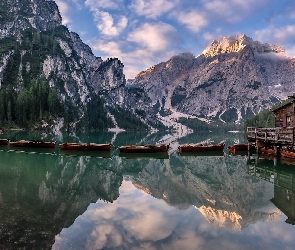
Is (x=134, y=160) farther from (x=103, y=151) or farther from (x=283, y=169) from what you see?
(x=283, y=169)

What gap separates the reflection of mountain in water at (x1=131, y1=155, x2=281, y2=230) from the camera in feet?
61.3

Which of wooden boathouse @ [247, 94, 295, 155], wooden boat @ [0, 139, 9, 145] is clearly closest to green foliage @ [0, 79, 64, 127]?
wooden boat @ [0, 139, 9, 145]

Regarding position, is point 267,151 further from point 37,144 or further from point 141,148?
point 37,144

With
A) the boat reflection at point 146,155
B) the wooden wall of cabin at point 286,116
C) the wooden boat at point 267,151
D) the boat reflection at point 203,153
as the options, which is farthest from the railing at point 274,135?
the boat reflection at point 146,155

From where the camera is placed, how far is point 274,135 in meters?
44.3

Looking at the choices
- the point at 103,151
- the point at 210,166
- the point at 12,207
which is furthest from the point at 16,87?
the point at 12,207

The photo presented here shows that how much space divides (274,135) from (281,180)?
53.8 feet

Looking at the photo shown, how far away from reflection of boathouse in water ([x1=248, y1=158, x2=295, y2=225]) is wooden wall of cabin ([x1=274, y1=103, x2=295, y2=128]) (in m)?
10.3

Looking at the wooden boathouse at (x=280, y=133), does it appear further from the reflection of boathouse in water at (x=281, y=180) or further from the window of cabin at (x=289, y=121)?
the reflection of boathouse in water at (x=281, y=180)

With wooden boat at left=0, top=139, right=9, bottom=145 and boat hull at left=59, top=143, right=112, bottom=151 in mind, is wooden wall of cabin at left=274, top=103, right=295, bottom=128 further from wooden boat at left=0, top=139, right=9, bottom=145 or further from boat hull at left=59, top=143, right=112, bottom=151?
wooden boat at left=0, top=139, right=9, bottom=145

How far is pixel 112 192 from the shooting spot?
24719 mm

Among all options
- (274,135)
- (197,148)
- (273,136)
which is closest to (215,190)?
(274,135)

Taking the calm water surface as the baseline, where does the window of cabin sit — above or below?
above

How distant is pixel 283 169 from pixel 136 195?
845 inches
